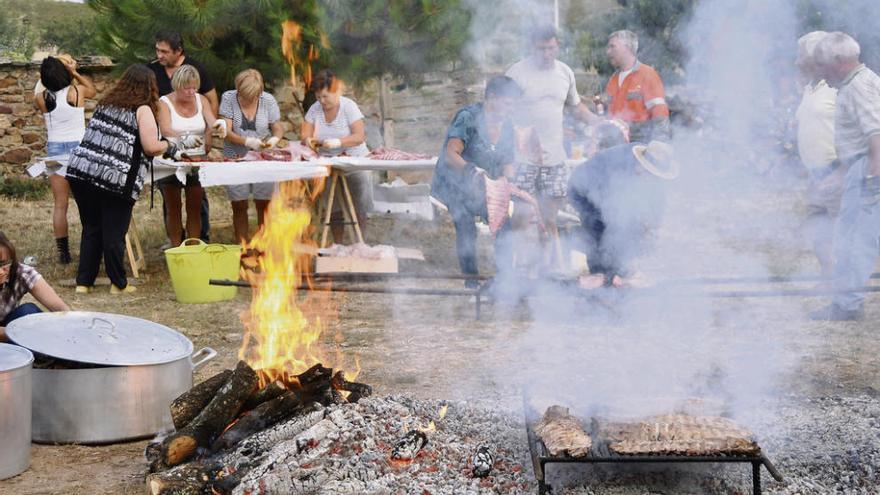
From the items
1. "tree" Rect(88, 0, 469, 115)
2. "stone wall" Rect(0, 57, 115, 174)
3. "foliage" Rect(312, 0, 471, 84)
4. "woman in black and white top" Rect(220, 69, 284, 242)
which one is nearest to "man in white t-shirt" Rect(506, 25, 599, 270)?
"foliage" Rect(312, 0, 471, 84)

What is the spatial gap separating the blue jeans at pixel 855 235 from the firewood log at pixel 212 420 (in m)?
4.11

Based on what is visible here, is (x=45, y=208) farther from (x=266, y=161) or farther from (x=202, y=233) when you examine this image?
(x=266, y=161)

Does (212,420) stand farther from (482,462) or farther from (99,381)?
(482,462)

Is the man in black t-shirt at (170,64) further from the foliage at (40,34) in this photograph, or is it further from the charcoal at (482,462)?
the foliage at (40,34)

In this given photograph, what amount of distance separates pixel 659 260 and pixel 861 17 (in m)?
4.18

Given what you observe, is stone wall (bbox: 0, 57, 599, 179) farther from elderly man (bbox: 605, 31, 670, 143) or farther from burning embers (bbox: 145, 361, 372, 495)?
burning embers (bbox: 145, 361, 372, 495)

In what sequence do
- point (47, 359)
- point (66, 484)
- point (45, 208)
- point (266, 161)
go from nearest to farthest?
point (66, 484), point (47, 359), point (266, 161), point (45, 208)

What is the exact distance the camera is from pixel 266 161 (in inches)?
303

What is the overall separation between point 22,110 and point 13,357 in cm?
1078

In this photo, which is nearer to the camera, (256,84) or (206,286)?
(206,286)

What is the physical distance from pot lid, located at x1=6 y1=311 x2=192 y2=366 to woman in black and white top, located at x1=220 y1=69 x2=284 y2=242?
3.89 m

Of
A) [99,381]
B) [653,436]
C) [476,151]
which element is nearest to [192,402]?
[99,381]

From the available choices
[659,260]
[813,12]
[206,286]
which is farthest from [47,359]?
[659,260]

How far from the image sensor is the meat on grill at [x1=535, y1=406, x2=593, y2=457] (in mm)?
3045
